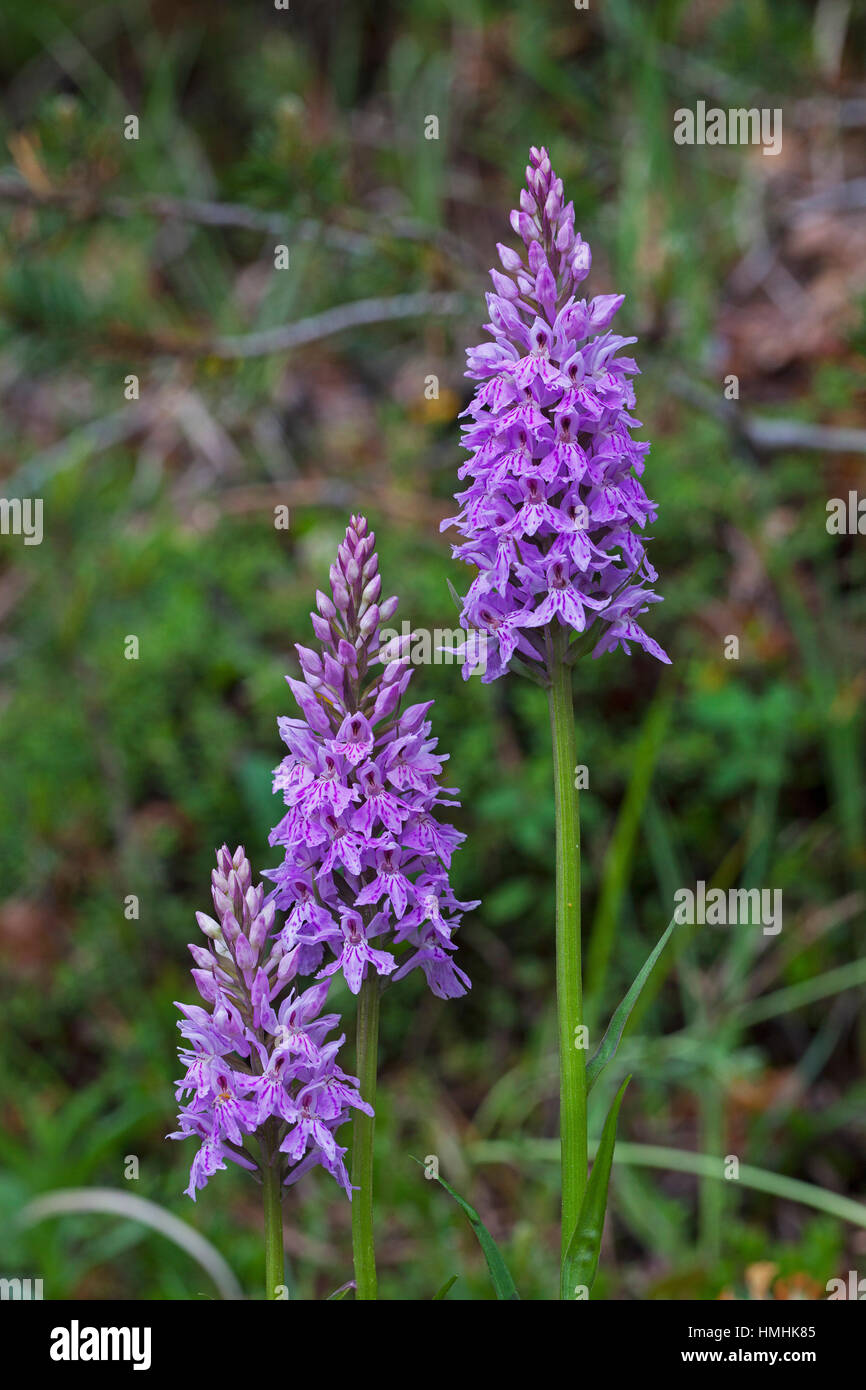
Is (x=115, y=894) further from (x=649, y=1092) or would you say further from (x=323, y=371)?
(x=323, y=371)

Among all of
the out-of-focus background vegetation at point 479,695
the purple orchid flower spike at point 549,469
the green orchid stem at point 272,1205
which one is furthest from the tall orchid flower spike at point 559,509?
the out-of-focus background vegetation at point 479,695

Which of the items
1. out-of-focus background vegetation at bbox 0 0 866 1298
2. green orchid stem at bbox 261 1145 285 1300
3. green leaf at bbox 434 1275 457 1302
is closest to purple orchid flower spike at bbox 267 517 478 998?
green orchid stem at bbox 261 1145 285 1300

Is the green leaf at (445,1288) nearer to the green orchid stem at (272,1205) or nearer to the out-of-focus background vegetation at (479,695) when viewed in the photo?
the green orchid stem at (272,1205)

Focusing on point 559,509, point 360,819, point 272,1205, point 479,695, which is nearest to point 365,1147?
point 272,1205

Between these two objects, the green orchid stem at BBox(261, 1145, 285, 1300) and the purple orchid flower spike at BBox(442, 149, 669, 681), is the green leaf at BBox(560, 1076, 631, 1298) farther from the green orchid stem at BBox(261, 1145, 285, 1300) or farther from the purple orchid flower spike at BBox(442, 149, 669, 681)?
the purple orchid flower spike at BBox(442, 149, 669, 681)

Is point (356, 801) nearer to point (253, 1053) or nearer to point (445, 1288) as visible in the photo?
point (253, 1053)
